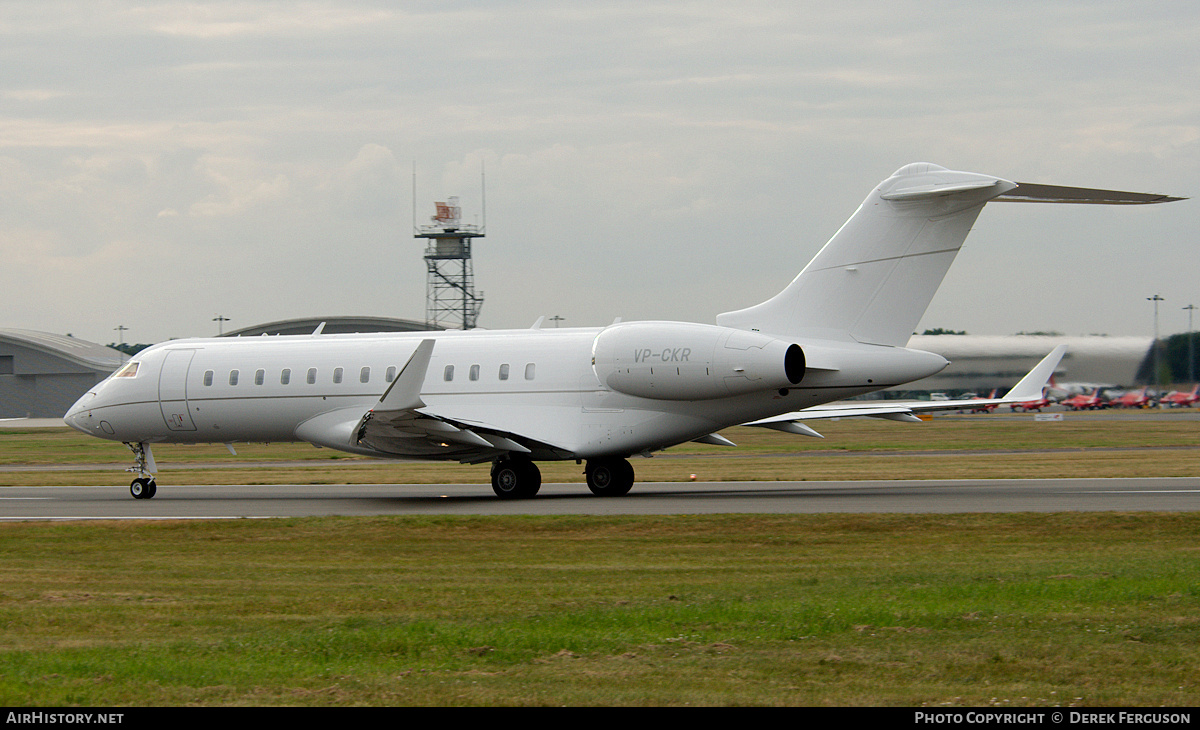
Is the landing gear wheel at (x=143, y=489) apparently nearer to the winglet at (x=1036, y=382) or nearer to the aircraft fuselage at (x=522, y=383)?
the aircraft fuselage at (x=522, y=383)

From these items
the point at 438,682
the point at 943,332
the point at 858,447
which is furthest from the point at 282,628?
the point at 943,332

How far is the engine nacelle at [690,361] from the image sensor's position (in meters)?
21.2

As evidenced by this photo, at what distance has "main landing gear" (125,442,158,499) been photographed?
25.4 meters

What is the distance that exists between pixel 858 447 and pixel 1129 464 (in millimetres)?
14090

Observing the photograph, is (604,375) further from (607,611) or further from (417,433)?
(607,611)

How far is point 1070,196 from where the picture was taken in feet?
68.0

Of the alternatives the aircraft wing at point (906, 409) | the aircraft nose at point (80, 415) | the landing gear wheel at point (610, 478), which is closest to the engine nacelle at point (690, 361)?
the landing gear wheel at point (610, 478)

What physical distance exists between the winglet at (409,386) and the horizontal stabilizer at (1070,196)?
→ 33.6 feet

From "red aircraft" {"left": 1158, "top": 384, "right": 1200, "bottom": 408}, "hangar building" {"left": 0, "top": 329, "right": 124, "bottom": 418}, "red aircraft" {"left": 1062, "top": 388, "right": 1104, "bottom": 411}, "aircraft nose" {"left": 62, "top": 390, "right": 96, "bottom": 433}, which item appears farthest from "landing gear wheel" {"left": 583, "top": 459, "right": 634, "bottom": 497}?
"red aircraft" {"left": 1158, "top": 384, "right": 1200, "bottom": 408}

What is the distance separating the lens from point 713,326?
22156mm

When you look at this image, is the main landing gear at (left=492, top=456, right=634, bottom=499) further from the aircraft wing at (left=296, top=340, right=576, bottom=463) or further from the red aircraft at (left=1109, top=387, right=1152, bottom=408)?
the red aircraft at (left=1109, top=387, right=1152, bottom=408)

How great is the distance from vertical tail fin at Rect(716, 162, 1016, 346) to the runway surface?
3130mm

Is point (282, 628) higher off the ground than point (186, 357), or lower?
lower
